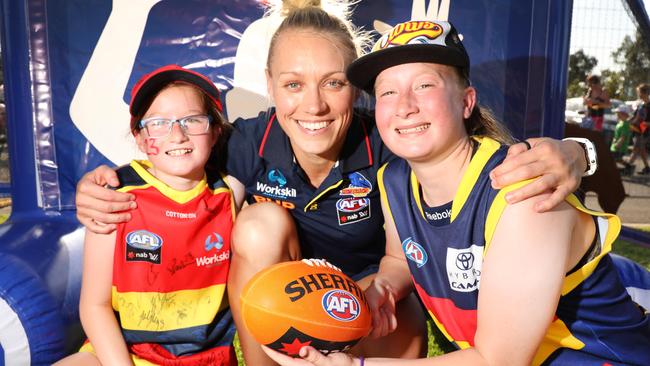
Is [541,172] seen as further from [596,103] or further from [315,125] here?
[596,103]

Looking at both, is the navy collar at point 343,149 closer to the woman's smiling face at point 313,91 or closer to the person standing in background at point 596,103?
the woman's smiling face at point 313,91

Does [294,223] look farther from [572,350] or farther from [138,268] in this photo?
[572,350]

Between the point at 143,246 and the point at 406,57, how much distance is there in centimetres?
104

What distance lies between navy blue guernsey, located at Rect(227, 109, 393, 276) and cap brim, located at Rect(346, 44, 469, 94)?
0.51 m

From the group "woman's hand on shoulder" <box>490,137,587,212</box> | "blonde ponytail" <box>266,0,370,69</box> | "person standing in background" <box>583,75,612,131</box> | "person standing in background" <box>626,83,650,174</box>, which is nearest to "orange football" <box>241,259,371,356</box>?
"woman's hand on shoulder" <box>490,137,587,212</box>

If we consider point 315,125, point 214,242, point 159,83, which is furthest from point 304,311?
point 159,83

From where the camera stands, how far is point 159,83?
1.94m

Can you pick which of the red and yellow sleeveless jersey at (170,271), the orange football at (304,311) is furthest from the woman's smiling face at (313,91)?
the orange football at (304,311)

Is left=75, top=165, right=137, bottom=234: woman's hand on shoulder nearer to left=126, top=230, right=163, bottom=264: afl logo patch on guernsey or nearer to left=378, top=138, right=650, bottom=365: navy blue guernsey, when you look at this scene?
left=126, top=230, right=163, bottom=264: afl logo patch on guernsey

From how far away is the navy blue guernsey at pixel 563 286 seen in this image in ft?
5.18

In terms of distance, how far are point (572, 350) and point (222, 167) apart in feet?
4.32

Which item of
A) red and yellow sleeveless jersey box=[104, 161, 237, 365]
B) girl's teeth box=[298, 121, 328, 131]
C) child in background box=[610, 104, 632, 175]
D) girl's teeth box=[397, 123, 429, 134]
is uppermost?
girl's teeth box=[397, 123, 429, 134]

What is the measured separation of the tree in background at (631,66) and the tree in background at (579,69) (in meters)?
0.49

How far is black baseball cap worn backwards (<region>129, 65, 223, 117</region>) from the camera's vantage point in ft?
6.27
